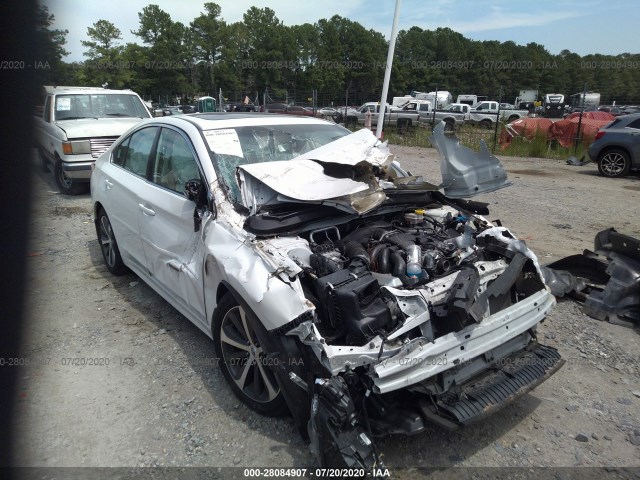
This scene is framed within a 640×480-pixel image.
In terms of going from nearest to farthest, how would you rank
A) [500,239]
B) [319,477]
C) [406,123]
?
[319,477], [500,239], [406,123]

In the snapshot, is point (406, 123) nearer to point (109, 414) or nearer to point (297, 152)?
point (297, 152)

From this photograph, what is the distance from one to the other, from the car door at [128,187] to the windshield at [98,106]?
5.85 m

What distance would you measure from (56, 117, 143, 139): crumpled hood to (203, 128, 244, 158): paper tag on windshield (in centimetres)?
638

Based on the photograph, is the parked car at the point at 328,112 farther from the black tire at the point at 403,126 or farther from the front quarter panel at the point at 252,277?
the front quarter panel at the point at 252,277

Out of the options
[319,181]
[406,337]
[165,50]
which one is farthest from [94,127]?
[165,50]

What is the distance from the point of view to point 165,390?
10.7 feet

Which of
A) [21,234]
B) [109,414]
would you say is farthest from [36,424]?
[21,234]

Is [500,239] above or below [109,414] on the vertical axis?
above

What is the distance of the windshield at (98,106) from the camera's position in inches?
386

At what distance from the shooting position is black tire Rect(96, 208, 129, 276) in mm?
4996

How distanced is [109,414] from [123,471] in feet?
1.91

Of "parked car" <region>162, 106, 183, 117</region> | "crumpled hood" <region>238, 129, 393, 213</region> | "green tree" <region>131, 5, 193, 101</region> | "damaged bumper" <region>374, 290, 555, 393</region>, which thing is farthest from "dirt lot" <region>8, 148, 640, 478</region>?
"green tree" <region>131, 5, 193, 101</region>

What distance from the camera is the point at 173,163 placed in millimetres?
3785

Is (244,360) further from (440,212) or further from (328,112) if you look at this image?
(328,112)
